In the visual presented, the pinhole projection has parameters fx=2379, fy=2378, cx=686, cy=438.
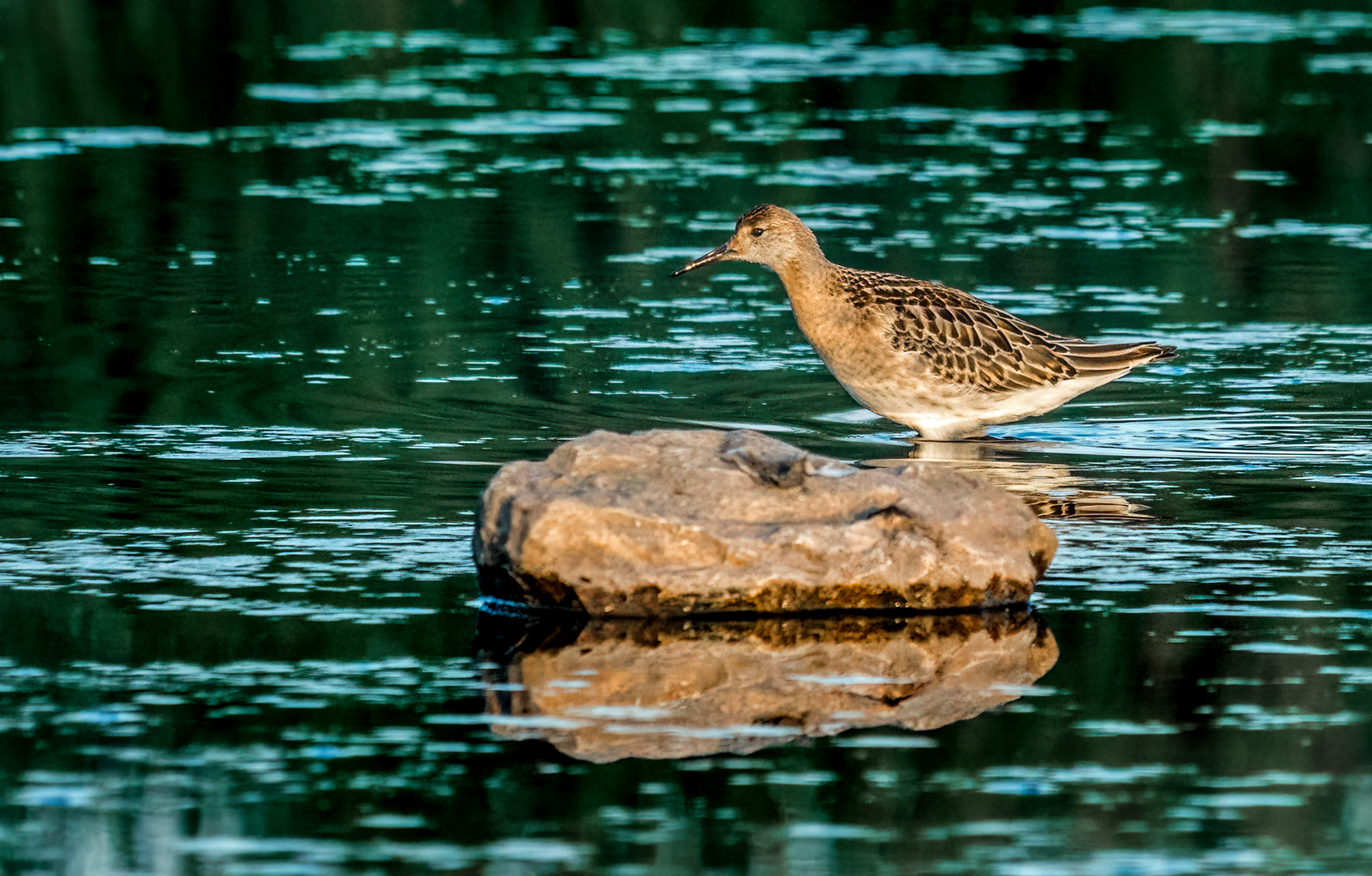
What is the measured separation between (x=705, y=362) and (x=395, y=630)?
623cm

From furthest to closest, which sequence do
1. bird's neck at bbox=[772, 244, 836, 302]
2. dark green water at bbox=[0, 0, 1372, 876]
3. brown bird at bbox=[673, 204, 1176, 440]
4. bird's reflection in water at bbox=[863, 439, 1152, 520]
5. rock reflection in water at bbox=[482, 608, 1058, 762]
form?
bird's neck at bbox=[772, 244, 836, 302], brown bird at bbox=[673, 204, 1176, 440], bird's reflection in water at bbox=[863, 439, 1152, 520], rock reflection in water at bbox=[482, 608, 1058, 762], dark green water at bbox=[0, 0, 1372, 876]

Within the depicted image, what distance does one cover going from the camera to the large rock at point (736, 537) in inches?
332

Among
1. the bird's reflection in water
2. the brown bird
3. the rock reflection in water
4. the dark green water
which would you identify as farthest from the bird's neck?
the rock reflection in water

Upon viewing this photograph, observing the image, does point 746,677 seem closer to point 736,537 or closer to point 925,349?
point 736,537

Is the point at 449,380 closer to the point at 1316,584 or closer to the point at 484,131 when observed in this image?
the point at 1316,584

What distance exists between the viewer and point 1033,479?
37.4 ft

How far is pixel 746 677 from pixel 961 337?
538 cm

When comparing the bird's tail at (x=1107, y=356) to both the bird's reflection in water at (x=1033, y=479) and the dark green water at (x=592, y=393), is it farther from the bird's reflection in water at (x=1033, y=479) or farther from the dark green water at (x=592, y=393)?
the bird's reflection in water at (x=1033, y=479)

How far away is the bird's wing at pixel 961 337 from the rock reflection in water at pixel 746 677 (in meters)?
4.10

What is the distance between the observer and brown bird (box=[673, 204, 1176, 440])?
12.7 meters

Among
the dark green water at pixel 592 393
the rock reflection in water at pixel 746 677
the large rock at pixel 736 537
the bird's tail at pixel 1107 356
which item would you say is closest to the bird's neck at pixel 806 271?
the dark green water at pixel 592 393

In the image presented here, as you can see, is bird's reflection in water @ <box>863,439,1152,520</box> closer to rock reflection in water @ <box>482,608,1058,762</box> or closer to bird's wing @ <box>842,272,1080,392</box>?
bird's wing @ <box>842,272,1080,392</box>

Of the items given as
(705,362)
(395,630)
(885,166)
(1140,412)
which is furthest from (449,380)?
(885,166)

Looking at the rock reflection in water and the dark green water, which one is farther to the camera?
the rock reflection in water
